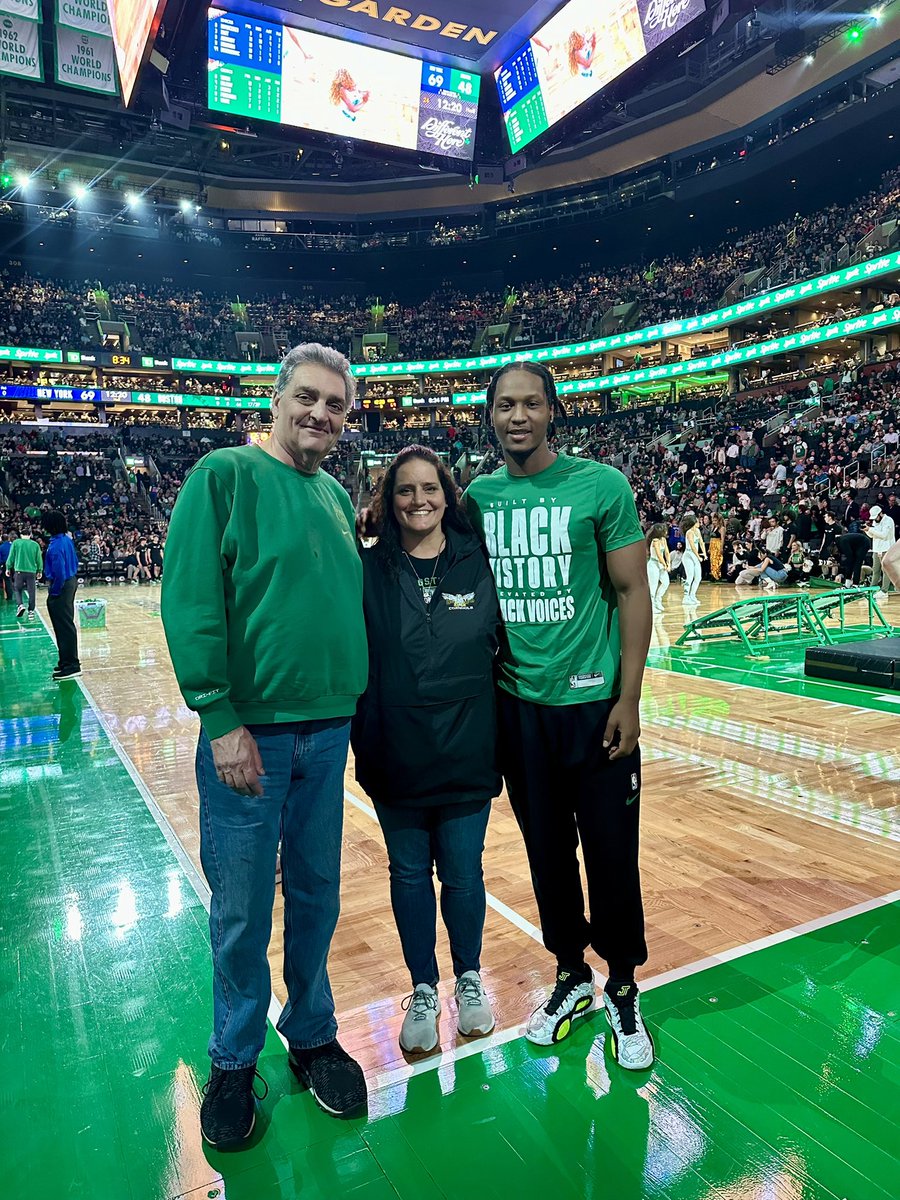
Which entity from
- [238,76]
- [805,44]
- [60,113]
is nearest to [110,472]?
[60,113]

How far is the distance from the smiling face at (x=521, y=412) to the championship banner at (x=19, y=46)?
1052 inches

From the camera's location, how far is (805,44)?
25016 millimetres

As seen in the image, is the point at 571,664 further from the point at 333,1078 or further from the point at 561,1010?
the point at 333,1078

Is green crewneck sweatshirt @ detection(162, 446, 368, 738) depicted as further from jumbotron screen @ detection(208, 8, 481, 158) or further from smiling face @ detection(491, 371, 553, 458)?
jumbotron screen @ detection(208, 8, 481, 158)

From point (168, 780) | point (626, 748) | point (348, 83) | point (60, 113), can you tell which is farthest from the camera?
point (60, 113)

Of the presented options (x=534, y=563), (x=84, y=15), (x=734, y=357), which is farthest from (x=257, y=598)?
(x=734, y=357)

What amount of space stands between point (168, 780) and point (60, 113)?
38.6 m

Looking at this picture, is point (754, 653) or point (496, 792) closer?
point (496, 792)

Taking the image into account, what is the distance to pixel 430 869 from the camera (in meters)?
2.18

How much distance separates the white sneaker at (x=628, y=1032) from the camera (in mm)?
2025

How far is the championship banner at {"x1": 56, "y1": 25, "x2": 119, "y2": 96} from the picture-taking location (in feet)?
73.9

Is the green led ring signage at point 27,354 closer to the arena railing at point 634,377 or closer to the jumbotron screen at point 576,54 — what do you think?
the arena railing at point 634,377

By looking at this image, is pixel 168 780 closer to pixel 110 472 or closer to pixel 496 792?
pixel 496 792

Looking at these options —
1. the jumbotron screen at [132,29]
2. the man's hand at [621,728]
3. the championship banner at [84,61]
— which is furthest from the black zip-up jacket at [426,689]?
the championship banner at [84,61]
